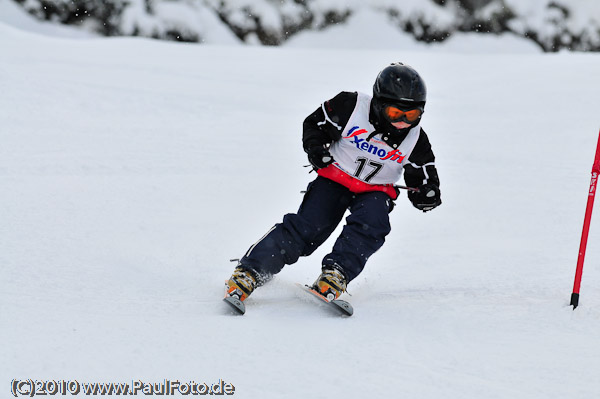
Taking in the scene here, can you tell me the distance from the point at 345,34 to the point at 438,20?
7.36 feet

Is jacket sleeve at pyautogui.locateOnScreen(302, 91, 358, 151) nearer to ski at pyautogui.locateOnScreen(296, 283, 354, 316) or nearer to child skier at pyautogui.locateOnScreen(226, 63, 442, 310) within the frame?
child skier at pyautogui.locateOnScreen(226, 63, 442, 310)

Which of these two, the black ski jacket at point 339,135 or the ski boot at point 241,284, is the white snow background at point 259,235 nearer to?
the ski boot at point 241,284

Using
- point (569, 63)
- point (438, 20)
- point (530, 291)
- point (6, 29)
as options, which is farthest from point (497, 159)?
point (438, 20)

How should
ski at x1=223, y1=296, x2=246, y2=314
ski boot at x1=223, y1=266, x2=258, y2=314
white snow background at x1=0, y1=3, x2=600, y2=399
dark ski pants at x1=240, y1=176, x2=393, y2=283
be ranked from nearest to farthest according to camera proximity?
1. white snow background at x1=0, y1=3, x2=600, y2=399
2. ski at x1=223, y1=296, x2=246, y2=314
3. ski boot at x1=223, y1=266, x2=258, y2=314
4. dark ski pants at x1=240, y1=176, x2=393, y2=283

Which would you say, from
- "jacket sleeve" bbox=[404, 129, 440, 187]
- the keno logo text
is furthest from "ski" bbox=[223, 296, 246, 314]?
"jacket sleeve" bbox=[404, 129, 440, 187]

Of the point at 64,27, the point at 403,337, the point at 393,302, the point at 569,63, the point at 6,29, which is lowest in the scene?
the point at 64,27

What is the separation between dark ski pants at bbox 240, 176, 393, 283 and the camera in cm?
317

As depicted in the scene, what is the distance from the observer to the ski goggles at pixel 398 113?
318 centimetres

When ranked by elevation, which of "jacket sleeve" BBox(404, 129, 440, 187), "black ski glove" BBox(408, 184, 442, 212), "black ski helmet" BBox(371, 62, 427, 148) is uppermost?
"black ski helmet" BBox(371, 62, 427, 148)

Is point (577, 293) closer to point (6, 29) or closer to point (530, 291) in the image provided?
point (530, 291)

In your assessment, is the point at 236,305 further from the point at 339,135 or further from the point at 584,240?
the point at 584,240

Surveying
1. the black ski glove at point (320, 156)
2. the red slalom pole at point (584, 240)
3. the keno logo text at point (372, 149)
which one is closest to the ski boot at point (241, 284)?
the black ski glove at point (320, 156)

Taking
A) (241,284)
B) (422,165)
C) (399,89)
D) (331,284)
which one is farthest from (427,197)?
(241,284)

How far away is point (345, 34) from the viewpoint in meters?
14.7
